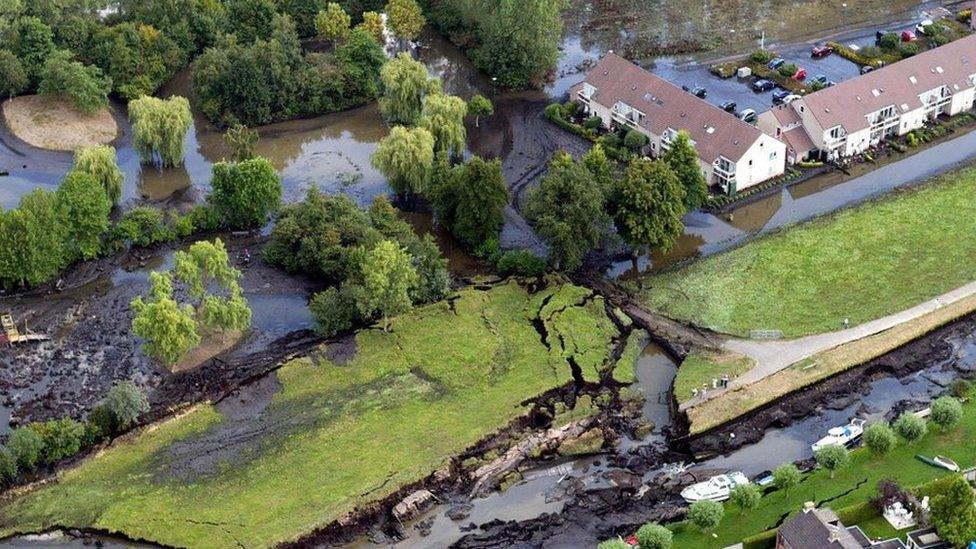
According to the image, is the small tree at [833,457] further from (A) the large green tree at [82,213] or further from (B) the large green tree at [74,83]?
(B) the large green tree at [74,83]

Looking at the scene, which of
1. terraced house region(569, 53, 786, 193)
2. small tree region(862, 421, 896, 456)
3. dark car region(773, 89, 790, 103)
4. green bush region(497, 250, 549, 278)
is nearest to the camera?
small tree region(862, 421, 896, 456)

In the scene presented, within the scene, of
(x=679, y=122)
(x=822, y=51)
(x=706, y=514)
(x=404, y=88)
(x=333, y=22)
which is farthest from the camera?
(x=333, y=22)

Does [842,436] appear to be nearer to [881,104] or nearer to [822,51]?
[881,104]

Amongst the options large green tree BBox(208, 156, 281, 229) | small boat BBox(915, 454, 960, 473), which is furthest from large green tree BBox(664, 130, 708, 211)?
large green tree BBox(208, 156, 281, 229)

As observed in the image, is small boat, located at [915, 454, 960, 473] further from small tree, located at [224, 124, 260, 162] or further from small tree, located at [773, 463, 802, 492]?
small tree, located at [224, 124, 260, 162]

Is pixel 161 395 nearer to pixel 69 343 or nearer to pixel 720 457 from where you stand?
pixel 69 343

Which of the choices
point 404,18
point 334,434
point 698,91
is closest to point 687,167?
point 698,91

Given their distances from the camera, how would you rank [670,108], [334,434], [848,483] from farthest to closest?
1. [670,108]
2. [334,434]
3. [848,483]
